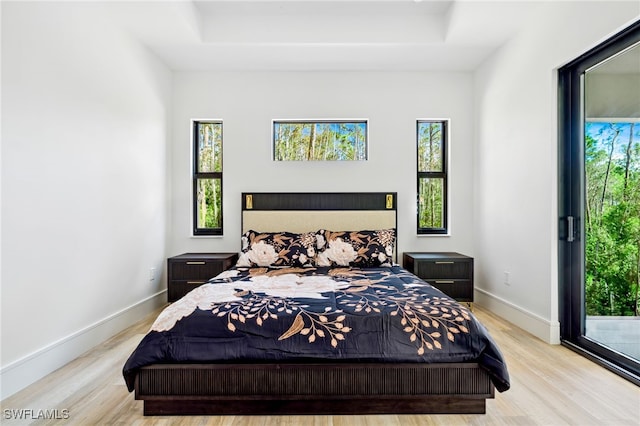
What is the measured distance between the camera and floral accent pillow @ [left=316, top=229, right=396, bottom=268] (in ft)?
11.5

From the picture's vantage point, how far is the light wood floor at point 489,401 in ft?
6.01

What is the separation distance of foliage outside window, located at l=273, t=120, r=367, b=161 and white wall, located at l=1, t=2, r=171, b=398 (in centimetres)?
144

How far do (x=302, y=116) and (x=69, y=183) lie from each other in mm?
2477

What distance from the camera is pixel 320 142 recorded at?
169 inches

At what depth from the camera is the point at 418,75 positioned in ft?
13.9

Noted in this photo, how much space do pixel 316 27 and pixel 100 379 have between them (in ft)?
11.1

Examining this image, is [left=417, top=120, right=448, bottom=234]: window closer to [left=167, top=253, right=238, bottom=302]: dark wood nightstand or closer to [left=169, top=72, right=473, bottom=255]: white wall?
[left=169, top=72, right=473, bottom=255]: white wall

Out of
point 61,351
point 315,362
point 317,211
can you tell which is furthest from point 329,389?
point 317,211

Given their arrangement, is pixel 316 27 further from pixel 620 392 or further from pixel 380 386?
pixel 620 392

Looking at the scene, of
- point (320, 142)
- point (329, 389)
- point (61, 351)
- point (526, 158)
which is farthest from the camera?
point (320, 142)

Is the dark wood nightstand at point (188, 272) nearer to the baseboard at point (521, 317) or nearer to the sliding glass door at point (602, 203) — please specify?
the baseboard at point (521, 317)

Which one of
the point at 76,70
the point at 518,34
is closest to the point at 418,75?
the point at 518,34

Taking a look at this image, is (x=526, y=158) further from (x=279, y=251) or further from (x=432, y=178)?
(x=279, y=251)

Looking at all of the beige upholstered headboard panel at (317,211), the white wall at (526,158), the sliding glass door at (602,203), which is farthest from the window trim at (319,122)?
the sliding glass door at (602,203)
